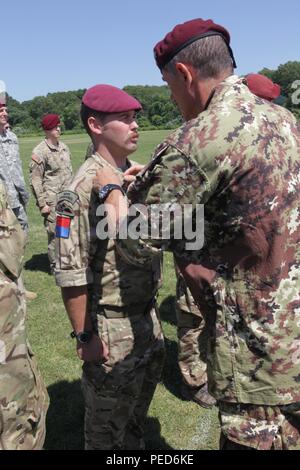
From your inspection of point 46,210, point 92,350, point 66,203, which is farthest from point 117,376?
point 46,210

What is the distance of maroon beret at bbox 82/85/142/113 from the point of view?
2.61 metres

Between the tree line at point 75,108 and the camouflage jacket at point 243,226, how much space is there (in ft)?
239

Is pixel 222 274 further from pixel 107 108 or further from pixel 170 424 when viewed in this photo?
pixel 170 424

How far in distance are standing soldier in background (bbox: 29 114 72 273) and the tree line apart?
6643 centimetres

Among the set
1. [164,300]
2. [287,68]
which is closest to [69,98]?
[287,68]

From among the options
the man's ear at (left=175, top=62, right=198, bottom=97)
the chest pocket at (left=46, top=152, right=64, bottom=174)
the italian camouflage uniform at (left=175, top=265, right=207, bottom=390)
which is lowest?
the italian camouflage uniform at (left=175, top=265, right=207, bottom=390)

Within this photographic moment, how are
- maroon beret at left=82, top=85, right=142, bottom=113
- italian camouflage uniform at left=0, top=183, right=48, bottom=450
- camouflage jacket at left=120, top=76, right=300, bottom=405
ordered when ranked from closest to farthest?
camouflage jacket at left=120, top=76, right=300, bottom=405, italian camouflage uniform at left=0, top=183, right=48, bottom=450, maroon beret at left=82, top=85, right=142, bottom=113

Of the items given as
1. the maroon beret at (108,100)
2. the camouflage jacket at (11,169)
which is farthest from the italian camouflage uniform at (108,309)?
the camouflage jacket at (11,169)

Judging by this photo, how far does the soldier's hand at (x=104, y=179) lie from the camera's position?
8.27 feet

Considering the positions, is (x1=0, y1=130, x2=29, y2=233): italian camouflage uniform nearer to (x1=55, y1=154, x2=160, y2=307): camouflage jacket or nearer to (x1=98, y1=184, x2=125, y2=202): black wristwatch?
(x1=55, y1=154, x2=160, y2=307): camouflage jacket

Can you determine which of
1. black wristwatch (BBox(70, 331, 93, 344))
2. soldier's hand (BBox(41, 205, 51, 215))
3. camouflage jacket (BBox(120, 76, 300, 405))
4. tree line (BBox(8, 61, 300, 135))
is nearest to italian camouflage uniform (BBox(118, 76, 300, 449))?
camouflage jacket (BBox(120, 76, 300, 405))

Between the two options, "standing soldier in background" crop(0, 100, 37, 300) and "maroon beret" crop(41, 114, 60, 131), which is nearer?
A: "standing soldier in background" crop(0, 100, 37, 300)

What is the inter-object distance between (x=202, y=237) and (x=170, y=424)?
9.04 ft

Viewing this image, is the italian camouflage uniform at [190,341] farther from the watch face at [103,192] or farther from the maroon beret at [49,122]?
the maroon beret at [49,122]
